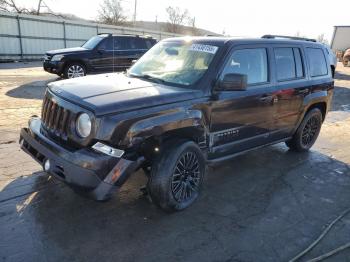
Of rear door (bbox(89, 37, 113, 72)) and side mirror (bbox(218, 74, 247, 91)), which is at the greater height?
side mirror (bbox(218, 74, 247, 91))

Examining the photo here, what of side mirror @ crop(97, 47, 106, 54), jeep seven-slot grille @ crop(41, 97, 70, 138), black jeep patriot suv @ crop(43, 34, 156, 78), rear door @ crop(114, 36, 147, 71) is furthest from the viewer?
rear door @ crop(114, 36, 147, 71)

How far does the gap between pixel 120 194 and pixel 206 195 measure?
1075 mm

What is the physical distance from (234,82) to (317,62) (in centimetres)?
276

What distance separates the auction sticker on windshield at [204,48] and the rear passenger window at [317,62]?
2.23 m

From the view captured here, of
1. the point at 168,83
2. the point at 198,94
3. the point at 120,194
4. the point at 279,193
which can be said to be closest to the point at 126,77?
the point at 168,83

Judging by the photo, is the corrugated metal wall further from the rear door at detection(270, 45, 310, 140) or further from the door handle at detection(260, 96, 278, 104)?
the door handle at detection(260, 96, 278, 104)

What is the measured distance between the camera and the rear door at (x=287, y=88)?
492 centimetres

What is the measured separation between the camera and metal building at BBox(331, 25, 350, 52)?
33.7 meters

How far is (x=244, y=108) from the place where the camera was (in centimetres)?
439

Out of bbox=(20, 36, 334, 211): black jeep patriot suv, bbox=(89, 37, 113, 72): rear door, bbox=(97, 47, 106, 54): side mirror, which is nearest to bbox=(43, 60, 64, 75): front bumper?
bbox=(89, 37, 113, 72): rear door

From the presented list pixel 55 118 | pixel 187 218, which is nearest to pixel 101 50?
pixel 55 118

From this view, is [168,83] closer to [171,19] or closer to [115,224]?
[115,224]

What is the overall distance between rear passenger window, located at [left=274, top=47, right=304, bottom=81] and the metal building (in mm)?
32995

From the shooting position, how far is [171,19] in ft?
206
